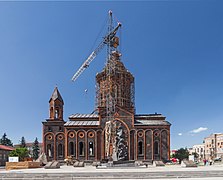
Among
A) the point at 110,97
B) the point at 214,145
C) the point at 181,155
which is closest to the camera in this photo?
the point at 110,97

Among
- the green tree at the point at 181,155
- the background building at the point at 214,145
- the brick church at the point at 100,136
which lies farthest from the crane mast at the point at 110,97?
the background building at the point at 214,145

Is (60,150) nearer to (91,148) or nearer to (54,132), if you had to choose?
(54,132)

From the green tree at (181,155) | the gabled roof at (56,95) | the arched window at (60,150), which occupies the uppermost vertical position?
the gabled roof at (56,95)

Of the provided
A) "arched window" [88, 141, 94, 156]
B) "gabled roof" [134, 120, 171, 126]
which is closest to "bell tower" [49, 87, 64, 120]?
"arched window" [88, 141, 94, 156]

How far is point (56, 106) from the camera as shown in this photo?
180ft

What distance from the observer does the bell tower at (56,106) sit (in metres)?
54.7

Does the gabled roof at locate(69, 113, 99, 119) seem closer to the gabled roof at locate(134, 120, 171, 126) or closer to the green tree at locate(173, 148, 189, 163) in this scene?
the gabled roof at locate(134, 120, 171, 126)

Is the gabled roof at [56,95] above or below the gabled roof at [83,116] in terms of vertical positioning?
above

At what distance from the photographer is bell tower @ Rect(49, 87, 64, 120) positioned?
54.7 metres

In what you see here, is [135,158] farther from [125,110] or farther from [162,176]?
[162,176]

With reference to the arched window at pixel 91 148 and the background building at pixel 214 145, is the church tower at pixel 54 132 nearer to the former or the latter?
the arched window at pixel 91 148

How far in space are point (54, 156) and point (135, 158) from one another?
16.7 meters

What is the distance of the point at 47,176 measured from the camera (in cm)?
2119

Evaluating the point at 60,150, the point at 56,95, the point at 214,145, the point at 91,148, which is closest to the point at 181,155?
the point at 214,145
